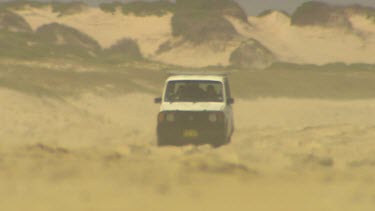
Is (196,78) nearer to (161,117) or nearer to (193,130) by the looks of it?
(161,117)

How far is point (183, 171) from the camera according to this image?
43.3 ft

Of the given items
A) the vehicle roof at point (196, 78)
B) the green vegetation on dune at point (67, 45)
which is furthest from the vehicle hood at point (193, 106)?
the green vegetation on dune at point (67, 45)

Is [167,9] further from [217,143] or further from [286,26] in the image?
[217,143]

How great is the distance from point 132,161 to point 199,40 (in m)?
103

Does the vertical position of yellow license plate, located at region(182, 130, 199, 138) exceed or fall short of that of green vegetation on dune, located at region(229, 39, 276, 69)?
it exceeds it

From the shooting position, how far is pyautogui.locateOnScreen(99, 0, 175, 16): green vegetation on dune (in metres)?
146

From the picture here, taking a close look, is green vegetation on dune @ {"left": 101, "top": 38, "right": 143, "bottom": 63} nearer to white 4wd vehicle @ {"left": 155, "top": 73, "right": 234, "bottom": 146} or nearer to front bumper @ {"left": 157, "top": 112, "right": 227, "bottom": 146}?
white 4wd vehicle @ {"left": 155, "top": 73, "right": 234, "bottom": 146}

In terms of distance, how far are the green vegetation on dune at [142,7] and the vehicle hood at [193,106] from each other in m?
127

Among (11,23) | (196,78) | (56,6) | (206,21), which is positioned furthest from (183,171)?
(56,6)

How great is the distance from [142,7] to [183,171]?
453 ft

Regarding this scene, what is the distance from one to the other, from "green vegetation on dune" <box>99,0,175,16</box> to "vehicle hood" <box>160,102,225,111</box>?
418 feet

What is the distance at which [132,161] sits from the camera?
14.5 m

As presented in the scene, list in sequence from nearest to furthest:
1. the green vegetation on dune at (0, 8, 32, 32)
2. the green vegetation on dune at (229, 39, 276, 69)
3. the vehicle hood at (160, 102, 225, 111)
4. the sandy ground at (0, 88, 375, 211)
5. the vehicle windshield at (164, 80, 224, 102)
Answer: the sandy ground at (0, 88, 375, 211)
the vehicle hood at (160, 102, 225, 111)
the vehicle windshield at (164, 80, 224, 102)
the green vegetation on dune at (229, 39, 276, 69)
the green vegetation on dune at (0, 8, 32, 32)

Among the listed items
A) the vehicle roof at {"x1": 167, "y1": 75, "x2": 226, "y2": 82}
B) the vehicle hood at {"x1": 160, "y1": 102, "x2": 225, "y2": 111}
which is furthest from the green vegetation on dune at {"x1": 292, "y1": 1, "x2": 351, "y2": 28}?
the vehicle hood at {"x1": 160, "y1": 102, "x2": 225, "y2": 111}
